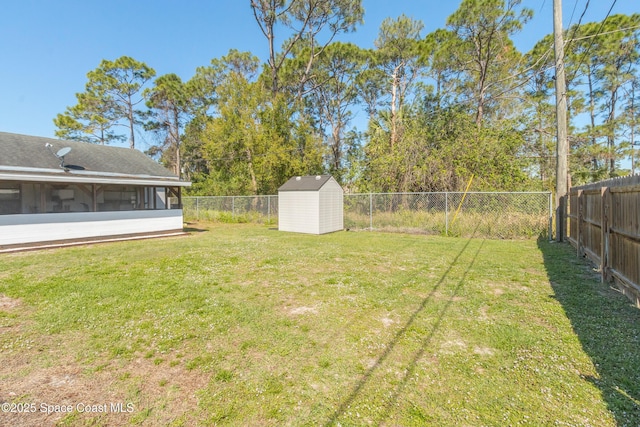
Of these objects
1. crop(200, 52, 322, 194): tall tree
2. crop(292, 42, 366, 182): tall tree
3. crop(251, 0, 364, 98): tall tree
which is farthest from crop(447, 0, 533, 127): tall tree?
crop(200, 52, 322, 194): tall tree

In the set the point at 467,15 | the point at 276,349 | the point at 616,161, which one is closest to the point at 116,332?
the point at 276,349

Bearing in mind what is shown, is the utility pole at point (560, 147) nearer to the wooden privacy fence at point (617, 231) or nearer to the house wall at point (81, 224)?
the wooden privacy fence at point (617, 231)

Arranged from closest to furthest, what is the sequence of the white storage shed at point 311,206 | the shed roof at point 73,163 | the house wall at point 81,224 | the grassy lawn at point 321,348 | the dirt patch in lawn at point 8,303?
the grassy lawn at point 321,348, the dirt patch in lawn at point 8,303, the house wall at point 81,224, the shed roof at point 73,163, the white storage shed at point 311,206

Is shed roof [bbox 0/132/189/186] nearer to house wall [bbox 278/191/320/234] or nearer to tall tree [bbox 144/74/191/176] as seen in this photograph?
house wall [bbox 278/191/320/234]

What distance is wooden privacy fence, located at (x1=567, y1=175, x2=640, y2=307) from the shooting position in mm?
3316

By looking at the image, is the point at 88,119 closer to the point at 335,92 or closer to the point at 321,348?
the point at 335,92

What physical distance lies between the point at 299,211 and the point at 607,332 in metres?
9.20

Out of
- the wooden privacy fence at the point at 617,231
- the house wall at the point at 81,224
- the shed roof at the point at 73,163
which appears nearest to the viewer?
the wooden privacy fence at the point at 617,231

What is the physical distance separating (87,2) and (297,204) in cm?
1206

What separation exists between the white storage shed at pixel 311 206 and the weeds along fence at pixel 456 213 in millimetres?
1158

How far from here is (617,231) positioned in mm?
3818

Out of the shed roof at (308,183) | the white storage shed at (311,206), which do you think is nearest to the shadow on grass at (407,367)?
the white storage shed at (311,206)

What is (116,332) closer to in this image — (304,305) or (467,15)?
(304,305)

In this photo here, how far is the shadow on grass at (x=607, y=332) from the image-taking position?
187 centimetres
